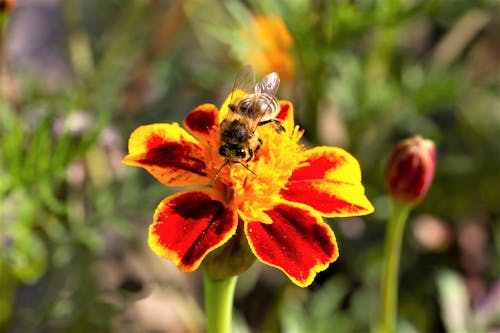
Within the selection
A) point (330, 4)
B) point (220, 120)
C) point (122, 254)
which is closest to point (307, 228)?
point (220, 120)

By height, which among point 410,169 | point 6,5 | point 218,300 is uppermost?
point 6,5

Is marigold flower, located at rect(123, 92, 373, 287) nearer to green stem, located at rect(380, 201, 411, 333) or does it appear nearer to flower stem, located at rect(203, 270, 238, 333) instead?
flower stem, located at rect(203, 270, 238, 333)

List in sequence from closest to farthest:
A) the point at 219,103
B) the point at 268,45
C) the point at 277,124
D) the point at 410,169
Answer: the point at 277,124, the point at 410,169, the point at 268,45, the point at 219,103

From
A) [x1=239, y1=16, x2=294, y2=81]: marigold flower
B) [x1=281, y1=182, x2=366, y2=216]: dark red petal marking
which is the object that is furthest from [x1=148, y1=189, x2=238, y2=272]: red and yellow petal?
[x1=239, y1=16, x2=294, y2=81]: marigold flower

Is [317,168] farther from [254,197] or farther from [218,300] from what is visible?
[218,300]

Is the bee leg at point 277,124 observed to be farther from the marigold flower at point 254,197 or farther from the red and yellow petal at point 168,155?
the red and yellow petal at point 168,155

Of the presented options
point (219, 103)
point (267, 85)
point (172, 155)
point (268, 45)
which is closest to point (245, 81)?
point (267, 85)
